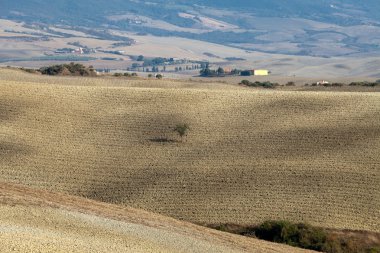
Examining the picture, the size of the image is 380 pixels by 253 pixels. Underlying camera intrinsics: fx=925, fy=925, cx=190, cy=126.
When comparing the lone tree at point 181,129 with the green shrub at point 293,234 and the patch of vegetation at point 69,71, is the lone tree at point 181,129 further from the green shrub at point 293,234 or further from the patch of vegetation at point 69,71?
the patch of vegetation at point 69,71

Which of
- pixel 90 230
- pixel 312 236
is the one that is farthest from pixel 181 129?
pixel 90 230

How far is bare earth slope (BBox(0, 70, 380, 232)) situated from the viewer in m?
48.8

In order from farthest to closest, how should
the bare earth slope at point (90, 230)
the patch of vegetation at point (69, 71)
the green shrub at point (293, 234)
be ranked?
the patch of vegetation at point (69, 71), the green shrub at point (293, 234), the bare earth slope at point (90, 230)

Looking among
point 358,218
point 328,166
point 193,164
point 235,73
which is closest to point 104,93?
point 193,164

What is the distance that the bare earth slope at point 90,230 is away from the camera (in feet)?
85.1

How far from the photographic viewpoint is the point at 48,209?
3131cm

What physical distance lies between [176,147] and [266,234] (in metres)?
20.0

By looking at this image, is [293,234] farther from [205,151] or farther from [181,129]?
[181,129]

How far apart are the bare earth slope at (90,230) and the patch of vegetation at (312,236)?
545 centimetres

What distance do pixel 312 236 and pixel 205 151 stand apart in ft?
65.3

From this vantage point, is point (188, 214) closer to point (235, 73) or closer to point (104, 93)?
point (104, 93)

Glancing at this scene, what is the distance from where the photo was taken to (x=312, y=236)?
1592 inches

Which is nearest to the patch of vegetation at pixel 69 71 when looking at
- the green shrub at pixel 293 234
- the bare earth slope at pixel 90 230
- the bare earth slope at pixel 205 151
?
the bare earth slope at pixel 205 151

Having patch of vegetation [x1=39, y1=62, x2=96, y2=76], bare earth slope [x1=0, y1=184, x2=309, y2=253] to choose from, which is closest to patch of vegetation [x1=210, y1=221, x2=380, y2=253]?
bare earth slope [x1=0, y1=184, x2=309, y2=253]
